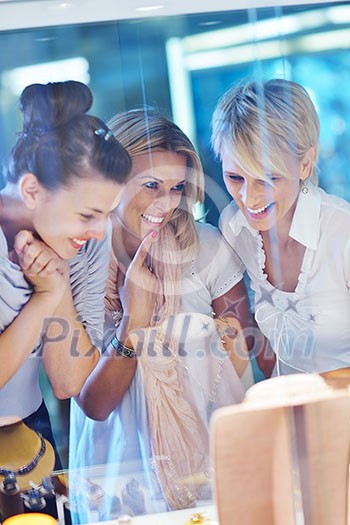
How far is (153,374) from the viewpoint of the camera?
10.8 feet

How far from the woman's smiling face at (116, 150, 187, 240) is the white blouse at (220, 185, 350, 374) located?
382mm

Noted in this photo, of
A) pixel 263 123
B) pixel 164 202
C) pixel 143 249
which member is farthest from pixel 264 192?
pixel 143 249

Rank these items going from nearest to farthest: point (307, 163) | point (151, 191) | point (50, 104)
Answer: point (50, 104) < point (151, 191) < point (307, 163)

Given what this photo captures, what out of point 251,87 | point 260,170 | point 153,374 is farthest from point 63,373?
point 251,87

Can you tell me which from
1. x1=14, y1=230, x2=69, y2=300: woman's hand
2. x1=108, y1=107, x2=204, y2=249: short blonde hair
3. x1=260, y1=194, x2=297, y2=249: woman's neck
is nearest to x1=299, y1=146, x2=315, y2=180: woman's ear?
x1=260, y1=194, x2=297, y2=249: woman's neck

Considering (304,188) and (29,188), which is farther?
(304,188)

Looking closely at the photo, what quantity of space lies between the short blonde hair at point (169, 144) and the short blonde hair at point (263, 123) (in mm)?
134

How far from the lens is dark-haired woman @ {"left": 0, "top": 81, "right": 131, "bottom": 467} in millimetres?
3098

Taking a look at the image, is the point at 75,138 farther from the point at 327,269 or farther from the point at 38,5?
the point at 327,269

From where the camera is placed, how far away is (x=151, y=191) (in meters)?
3.20

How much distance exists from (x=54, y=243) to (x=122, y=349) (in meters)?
0.52

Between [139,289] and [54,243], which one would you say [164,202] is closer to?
[139,289]

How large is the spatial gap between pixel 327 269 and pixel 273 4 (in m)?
1.14

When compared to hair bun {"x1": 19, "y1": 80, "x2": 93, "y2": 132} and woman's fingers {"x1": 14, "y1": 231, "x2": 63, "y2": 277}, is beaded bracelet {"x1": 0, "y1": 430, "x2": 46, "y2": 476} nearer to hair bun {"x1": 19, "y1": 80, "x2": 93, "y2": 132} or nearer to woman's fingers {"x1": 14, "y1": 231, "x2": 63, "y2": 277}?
woman's fingers {"x1": 14, "y1": 231, "x2": 63, "y2": 277}
